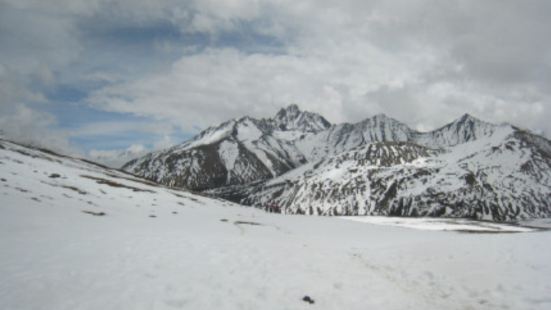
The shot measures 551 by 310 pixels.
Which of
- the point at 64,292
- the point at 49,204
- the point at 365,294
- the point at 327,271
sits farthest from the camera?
the point at 49,204

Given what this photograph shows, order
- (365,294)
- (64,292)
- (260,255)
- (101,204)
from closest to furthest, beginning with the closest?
(64,292) < (365,294) < (260,255) < (101,204)

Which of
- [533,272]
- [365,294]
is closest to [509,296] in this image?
[533,272]

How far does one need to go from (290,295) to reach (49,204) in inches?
1162

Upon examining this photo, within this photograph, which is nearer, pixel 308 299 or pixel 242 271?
pixel 308 299

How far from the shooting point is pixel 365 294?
49.6 ft

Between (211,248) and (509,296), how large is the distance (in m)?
16.5

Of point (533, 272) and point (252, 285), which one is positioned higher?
point (533, 272)

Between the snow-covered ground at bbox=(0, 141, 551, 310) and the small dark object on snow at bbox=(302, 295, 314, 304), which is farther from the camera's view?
the small dark object on snow at bbox=(302, 295, 314, 304)

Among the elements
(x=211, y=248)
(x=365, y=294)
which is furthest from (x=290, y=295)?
(x=211, y=248)

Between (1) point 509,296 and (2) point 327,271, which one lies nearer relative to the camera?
(1) point 509,296

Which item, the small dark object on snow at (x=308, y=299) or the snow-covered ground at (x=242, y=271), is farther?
the small dark object on snow at (x=308, y=299)

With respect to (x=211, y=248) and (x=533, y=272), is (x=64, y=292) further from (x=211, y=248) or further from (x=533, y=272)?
(x=533, y=272)

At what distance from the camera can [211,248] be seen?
21141 mm

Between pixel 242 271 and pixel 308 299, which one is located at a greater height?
pixel 242 271
